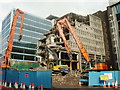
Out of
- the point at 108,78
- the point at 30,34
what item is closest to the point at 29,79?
the point at 108,78

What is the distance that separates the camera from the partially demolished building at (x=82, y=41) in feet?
187

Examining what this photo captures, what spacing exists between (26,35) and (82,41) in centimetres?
2994

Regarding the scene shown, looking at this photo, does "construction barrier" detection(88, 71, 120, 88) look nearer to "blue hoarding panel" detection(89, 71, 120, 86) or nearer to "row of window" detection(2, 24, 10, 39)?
"blue hoarding panel" detection(89, 71, 120, 86)

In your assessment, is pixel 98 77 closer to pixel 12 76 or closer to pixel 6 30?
pixel 12 76

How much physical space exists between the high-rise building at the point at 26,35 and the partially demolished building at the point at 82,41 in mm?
7432

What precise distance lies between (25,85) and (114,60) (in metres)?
55.2

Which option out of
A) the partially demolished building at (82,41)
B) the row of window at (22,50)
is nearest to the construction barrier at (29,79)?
the partially demolished building at (82,41)

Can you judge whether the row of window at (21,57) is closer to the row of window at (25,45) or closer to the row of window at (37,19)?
the row of window at (25,45)

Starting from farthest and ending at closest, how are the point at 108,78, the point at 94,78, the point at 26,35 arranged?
the point at 26,35
the point at 94,78
the point at 108,78

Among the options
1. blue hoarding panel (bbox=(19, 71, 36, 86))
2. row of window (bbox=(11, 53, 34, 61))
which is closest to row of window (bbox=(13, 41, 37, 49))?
row of window (bbox=(11, 53, 34, 61))

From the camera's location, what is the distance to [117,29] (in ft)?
103

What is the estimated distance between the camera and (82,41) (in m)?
62.2

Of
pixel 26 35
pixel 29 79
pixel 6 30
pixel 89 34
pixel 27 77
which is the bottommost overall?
pixel 29 79

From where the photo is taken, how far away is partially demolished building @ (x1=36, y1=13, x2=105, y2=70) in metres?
56.9
